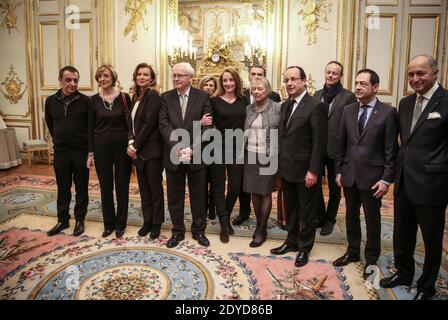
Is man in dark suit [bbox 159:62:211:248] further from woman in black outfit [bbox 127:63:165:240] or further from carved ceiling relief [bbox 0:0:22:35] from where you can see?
carved ceiling relief [bbox 0:0:22:35]

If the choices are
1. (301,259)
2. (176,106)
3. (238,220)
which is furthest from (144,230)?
(301,259)

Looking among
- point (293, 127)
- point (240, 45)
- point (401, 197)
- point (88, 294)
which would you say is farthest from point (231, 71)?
point (240, 45)

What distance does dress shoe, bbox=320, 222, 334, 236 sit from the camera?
11.4 feet

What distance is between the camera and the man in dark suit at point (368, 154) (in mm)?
2438

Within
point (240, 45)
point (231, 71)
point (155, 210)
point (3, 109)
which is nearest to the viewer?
point (231, 71)

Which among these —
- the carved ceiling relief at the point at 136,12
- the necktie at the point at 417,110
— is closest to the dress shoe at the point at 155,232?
the necktie at the point at 417,110

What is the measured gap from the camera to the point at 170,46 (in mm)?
6402

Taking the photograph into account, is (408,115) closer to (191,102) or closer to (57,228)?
(191,102)

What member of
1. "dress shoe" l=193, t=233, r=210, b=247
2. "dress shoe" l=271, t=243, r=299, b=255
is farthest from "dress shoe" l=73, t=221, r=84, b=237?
"dress shoe" l=271, t=243, r=299, b=255

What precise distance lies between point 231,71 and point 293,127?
790 millimetres

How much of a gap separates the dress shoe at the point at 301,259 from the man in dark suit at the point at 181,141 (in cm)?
80

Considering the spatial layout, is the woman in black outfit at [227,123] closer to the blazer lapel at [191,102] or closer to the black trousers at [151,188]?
the blazer lapel at [191,102]

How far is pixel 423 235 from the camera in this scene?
2.25m

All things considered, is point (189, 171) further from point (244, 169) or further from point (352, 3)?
point (352, 3)
